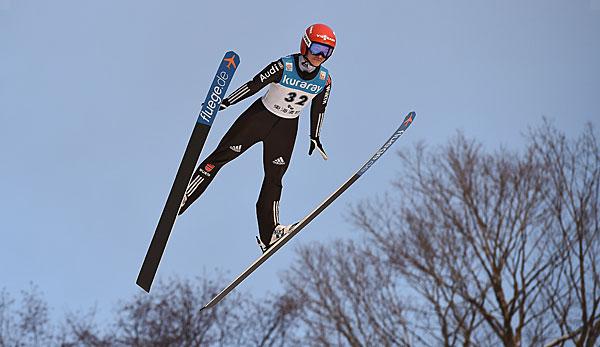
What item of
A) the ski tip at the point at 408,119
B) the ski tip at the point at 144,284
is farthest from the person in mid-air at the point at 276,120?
the ski tip at the point at 408,119

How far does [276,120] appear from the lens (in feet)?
15.2

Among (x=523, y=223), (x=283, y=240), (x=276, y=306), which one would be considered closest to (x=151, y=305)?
(x=276, y=306)

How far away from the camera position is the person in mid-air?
4.37 metres

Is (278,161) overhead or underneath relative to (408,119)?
underneath

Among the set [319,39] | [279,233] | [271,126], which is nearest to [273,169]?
[271,126]

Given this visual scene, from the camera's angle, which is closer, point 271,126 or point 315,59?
point 315,59

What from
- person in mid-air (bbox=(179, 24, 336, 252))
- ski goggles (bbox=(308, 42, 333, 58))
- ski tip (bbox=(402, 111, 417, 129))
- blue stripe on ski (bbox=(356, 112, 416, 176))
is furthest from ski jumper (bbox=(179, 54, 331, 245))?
ski tip (bbox=(402, 111, 417, 129))

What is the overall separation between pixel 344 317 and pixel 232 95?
28.8 ft

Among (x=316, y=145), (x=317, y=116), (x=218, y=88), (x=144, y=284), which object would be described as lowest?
(x=144, y=284)

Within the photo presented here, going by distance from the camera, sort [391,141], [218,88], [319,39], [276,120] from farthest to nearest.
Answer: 1. [391,141]
2. [276,120]
3. [319,39]
4. [218,88]

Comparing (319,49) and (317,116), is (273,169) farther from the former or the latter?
(319,49)

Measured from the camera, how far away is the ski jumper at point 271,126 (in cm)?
441

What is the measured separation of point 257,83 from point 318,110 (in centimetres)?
54

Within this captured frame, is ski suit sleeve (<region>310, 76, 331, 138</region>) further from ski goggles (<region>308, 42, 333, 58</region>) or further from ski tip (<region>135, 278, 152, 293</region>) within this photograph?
ski tip (<region>135, 278, 152, 293</region>)
